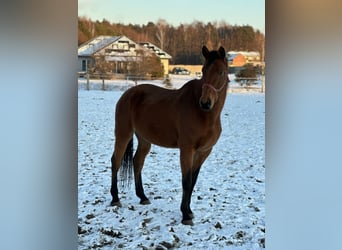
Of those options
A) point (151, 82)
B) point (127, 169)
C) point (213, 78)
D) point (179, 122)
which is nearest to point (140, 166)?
point (127, 169)

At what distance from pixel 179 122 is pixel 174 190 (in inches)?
16.0

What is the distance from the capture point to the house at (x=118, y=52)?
2406 millimetres

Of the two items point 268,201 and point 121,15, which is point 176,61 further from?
point 268,201

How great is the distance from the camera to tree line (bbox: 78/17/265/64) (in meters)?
2.37

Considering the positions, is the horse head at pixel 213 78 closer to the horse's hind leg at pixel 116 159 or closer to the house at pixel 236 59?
the house at pixel 236 59

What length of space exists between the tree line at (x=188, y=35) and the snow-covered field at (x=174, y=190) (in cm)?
21

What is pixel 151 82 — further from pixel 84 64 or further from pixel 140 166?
pixel 140 166

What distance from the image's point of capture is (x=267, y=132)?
7.50 ft

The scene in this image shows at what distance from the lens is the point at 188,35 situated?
238 centimetres

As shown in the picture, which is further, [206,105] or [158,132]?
[158,132]

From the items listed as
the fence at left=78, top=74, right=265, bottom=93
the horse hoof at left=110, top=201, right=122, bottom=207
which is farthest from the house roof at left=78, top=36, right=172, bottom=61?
the horse hoof at left=110, top=201, right=122, bottom=207

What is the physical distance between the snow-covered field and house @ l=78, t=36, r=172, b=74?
0.46 feet

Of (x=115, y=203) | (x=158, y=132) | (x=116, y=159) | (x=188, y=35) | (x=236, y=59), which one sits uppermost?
(x=188, y=35)
